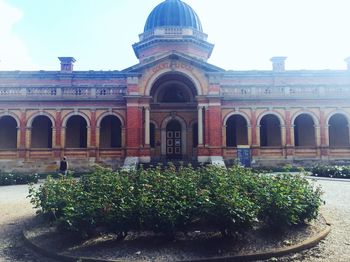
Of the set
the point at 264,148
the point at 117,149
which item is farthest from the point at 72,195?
the point at 264,148

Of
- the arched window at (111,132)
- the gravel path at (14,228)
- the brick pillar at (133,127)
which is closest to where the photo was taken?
the gravel path at (14,228)

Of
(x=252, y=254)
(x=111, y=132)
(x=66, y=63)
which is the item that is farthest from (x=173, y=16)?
(x=252, y=254)

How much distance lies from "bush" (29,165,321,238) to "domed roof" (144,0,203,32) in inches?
997

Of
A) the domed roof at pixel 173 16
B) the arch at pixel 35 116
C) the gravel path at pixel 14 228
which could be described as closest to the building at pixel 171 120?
the arch at pixel 35 116

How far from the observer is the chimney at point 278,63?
31266 mm

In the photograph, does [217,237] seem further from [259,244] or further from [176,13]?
[176,13]

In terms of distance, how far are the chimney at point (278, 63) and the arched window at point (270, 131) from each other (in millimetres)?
7321

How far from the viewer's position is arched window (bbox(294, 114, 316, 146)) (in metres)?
26.7

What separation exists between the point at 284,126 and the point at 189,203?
20.4m

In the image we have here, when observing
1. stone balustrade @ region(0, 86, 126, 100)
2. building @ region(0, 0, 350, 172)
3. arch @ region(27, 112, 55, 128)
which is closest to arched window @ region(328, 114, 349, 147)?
building @ region(0, 0, 350, 172)

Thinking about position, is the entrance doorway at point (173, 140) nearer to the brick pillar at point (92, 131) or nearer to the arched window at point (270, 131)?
the brick pillar at point (92, 131)

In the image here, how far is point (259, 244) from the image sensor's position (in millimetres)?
6012

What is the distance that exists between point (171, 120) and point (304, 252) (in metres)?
21.0

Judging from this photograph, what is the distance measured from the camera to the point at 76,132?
2572 centimetres
